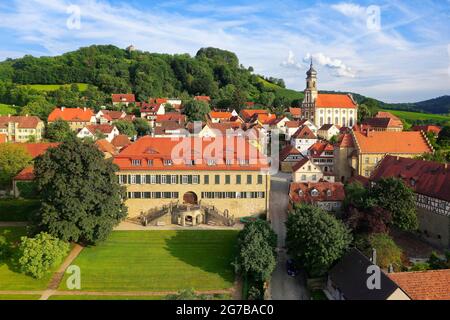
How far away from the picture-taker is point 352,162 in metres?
63.4

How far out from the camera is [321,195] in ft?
165

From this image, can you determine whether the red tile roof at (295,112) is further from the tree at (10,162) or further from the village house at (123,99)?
the tree at (10,162)

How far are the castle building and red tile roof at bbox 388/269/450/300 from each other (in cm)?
8610

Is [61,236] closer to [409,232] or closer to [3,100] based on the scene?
[409,232]

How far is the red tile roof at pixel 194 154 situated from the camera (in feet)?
162

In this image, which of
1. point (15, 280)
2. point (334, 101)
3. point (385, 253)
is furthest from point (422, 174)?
point (334, 101)

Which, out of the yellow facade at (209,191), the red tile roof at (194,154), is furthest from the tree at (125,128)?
the yellow facade at (209,191)

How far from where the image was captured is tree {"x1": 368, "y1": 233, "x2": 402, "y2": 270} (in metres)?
35.1

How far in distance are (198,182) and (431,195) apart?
25.2 meters

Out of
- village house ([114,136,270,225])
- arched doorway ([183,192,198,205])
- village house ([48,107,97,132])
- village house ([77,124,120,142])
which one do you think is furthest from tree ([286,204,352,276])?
village house ([48,107,97,132])

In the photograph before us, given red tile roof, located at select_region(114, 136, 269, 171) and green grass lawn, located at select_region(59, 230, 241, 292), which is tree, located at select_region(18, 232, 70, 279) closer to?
green grass lawn, located at select_region(59, 230, 241, 292)

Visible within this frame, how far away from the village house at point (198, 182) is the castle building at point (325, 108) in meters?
69.4
